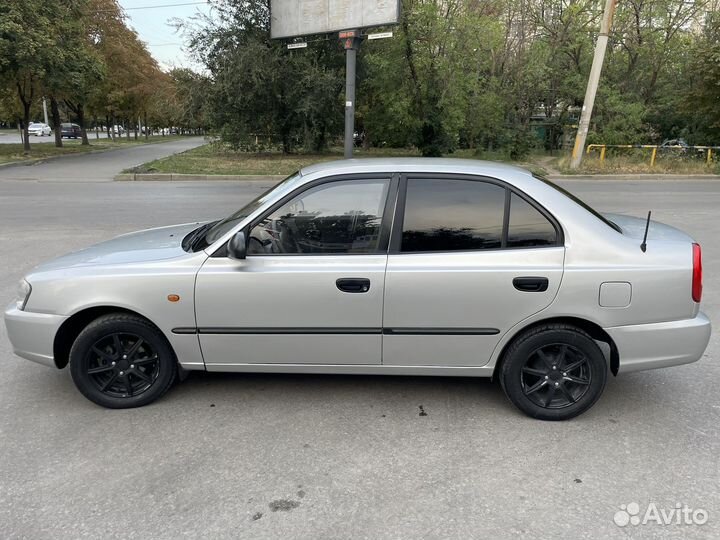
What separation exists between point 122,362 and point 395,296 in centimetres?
178

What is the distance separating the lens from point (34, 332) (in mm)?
3439

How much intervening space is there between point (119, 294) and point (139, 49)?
4550 centimetres

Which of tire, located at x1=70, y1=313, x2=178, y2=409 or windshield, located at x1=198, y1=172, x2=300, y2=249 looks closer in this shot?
tire, located at x1=70, y1=313, x2=178, y2=409

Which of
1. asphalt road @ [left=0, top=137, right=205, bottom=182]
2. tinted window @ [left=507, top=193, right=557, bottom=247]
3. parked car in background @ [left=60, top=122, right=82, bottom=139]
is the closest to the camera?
tinted window @ [left=507, top=193, right=557, bottom=247]

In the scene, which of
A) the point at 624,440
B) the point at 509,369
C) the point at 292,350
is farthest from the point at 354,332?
the point at 624,440

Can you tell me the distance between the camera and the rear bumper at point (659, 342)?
327 centimetres

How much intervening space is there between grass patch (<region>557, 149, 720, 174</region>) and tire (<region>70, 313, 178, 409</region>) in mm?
19443

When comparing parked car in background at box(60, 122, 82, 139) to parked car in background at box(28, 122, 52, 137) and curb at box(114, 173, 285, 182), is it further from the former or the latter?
curb at box(114, 173, 285, 182)

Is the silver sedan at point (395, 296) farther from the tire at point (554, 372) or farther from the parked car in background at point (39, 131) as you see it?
the parked car in background at point (39, 131)

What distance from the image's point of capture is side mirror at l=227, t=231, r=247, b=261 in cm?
321

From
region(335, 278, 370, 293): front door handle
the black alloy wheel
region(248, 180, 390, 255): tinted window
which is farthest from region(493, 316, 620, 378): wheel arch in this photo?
region(248, 180, 390, 255): tinted window

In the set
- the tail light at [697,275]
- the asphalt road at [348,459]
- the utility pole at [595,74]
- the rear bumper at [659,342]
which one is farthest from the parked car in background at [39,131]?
the tail light at [697,275]

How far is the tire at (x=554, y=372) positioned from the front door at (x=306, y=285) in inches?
33.3

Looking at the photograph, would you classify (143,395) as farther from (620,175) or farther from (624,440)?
(620,175)
